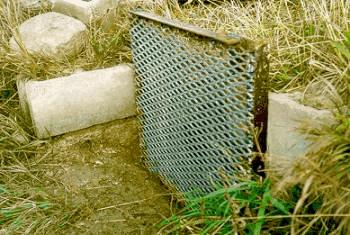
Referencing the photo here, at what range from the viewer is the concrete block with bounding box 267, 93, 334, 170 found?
1.94 metres

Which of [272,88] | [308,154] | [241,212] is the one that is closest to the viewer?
[308,154]

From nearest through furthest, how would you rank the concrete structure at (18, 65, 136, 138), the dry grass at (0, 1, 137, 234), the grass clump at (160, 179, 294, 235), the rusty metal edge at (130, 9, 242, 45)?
the grass clump at (160, 179, 294, 235), the rusty metal edge at (130, 9, 242, 45), the dry grass at (0, 1, 137, 234), the concrete structure at (18, 65, 136, 138)

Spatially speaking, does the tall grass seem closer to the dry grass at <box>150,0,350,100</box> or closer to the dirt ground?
the dry grass at <box>150,0,350,100</box>

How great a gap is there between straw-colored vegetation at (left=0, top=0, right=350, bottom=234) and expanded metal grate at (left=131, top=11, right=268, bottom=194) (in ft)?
0.64

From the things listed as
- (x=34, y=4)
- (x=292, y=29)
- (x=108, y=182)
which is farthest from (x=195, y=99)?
(x=34, y=4)

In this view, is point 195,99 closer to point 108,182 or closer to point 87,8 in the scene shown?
point 108,182

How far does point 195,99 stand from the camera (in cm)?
245

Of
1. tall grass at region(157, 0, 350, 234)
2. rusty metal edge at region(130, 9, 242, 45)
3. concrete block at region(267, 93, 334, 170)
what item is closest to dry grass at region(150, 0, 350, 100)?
tall grass at region(157, 0, 350, 234)

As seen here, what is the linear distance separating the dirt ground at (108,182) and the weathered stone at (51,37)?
0.52m

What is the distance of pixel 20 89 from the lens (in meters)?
3.03

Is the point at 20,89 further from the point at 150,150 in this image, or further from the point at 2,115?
the point at 150,150

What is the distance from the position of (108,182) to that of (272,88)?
1.14 metres

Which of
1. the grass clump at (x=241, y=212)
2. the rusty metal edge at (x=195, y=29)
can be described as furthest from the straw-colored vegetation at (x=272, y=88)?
the rusty metal edge at (x=195, y=29)

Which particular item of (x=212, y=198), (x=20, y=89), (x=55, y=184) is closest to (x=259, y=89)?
(x=212, y=198)
